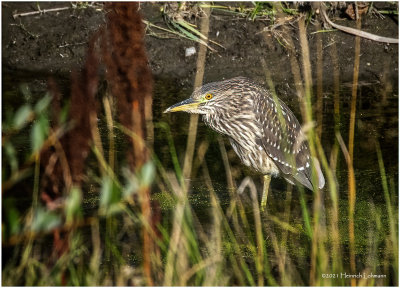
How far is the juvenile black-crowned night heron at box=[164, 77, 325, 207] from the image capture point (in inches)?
255

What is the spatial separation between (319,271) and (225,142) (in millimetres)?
4026

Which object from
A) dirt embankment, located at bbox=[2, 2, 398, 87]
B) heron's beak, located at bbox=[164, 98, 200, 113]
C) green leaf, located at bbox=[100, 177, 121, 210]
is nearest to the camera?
green leaf, located at bbox=[100, 177, 121, 210]

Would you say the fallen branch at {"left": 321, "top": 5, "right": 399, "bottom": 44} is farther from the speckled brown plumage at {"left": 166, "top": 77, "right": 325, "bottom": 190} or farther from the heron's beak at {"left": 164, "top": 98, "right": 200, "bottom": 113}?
the heron's beak at {"left": 164, "top": 98, "right": 200, "bottom": 113}

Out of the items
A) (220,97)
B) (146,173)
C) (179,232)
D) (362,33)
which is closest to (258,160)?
(220,97)

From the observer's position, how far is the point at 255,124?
6500 millimetres

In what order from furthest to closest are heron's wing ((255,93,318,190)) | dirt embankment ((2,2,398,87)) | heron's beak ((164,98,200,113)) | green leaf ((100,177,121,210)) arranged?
dirt embankment ((2,2,398,87)) < heron's wing ((255,93,318,190)) < heron's beak ((164,98,200,113)) < green leaf ((100,177,121,210))

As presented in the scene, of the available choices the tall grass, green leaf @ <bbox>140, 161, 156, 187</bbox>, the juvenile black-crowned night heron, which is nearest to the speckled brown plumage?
the juvenile black-crowned night heron

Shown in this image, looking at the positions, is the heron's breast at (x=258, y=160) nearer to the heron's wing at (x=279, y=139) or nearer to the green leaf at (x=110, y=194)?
the heron's wing at (x=279, y=139)

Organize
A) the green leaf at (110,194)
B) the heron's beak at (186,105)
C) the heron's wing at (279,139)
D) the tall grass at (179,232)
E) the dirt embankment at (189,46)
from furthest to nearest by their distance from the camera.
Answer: the dirt embankment at (189,46) → the heron's wing at (279,139) → the heron's beak at (186,105) → the tall grass at (179,232) → the green leaf at (110,194)

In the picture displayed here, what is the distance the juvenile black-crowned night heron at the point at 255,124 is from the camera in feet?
21.2

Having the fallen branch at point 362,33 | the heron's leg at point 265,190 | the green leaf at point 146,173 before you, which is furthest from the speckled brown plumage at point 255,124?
the green leaf at point 146,173

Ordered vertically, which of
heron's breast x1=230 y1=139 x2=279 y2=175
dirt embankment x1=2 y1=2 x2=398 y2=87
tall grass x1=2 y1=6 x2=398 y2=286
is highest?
dirt embankment x1=2 y1=2 x2=398 y2=87

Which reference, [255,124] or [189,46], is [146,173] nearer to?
[255,124]

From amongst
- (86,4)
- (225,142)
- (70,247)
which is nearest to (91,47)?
(70,247)
